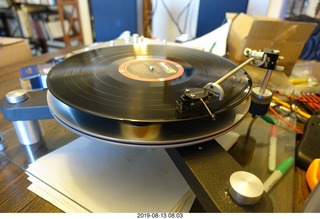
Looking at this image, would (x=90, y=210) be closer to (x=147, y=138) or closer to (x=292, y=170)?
(x=147, y=138)

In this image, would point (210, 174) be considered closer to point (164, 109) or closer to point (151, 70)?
point (164, 109)

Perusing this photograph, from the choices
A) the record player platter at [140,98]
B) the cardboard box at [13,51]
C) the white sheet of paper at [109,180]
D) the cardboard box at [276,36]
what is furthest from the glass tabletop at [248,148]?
the cardboard box at [13,51]

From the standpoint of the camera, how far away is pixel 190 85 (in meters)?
0.45

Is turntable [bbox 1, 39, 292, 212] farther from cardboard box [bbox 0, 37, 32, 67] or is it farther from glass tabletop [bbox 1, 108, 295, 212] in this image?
cardboard box [bbox 0, 37, 32, 67]

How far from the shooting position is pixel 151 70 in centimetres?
51

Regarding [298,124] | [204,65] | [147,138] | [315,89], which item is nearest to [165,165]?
[147,138]

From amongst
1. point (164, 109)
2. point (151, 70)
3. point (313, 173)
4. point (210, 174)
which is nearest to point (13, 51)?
point (151, 70)

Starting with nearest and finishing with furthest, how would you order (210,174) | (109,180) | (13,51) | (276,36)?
1. (210,174)
2. (109,180)
3. (276,36)
4. (13,51)

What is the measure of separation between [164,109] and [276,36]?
2.08 ft

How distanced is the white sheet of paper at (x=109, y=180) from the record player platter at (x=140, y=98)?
0.40 ft

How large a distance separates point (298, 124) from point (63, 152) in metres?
Result: 0.60

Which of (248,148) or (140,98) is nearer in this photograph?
(140,98)

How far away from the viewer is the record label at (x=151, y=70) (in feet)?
1.58

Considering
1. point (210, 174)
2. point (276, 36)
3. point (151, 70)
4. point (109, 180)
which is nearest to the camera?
point (210, 174)
